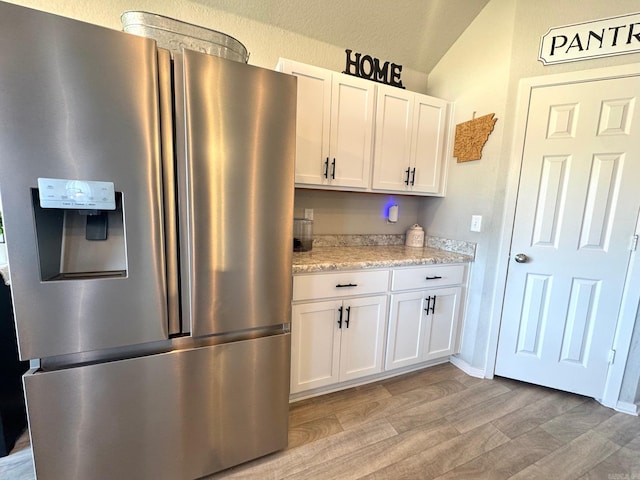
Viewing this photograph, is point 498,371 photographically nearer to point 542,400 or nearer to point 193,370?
point 542,400

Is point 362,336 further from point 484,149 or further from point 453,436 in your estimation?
point 484,149

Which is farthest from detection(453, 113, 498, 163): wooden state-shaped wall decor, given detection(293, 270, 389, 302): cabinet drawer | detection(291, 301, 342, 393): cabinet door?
detection(291, 301, 342, 393): cabinet door

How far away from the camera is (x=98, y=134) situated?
3.00ft

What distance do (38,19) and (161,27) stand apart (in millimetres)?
381

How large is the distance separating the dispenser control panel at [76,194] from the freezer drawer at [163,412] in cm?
60

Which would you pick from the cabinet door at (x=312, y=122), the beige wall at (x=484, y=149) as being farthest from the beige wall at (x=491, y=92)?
the cabinet door at (x=312, y=122)

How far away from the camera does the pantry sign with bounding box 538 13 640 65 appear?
1.57m

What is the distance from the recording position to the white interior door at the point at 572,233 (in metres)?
1.67

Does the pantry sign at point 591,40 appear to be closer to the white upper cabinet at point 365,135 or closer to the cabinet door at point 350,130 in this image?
the white upper cabinet at point 365,135

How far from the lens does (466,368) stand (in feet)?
7.14

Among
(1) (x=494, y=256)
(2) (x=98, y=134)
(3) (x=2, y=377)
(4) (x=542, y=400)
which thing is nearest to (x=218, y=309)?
(2) (x=98, y=134)

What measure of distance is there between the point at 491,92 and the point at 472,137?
317 mm

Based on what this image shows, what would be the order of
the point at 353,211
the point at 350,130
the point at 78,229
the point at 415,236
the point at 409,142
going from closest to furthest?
the point at 78,229
the point at 350,130
the point at 409,142
the point at 353,211
the point at 415,236

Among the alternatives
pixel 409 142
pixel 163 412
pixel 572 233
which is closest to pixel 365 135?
pixel 409 142
